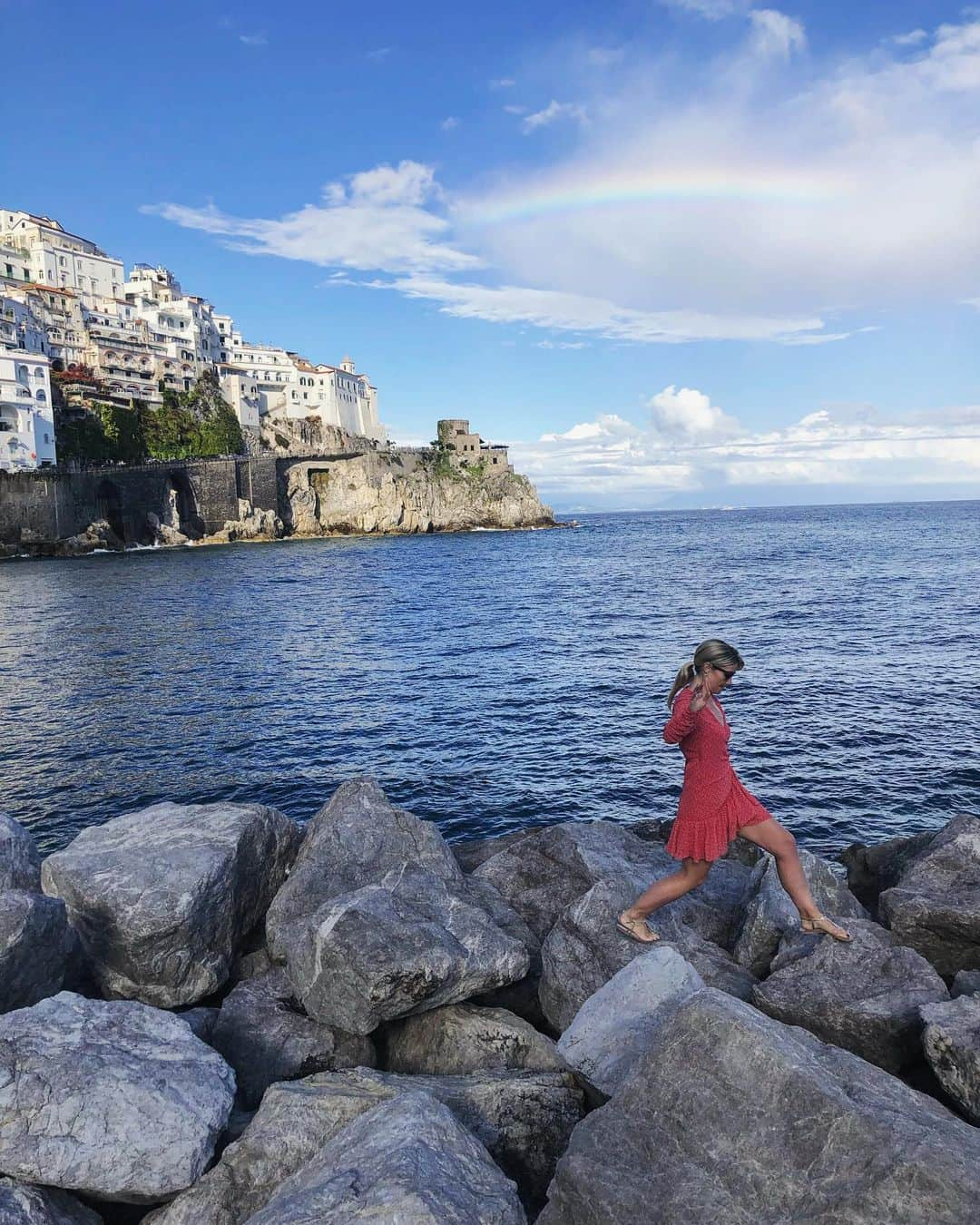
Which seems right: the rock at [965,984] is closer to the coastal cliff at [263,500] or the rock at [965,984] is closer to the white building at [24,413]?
the coastal cliff at [263,500]

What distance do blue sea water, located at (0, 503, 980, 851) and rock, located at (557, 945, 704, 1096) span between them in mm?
11135

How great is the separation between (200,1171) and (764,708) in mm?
23017

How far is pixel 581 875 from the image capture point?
9.64 metres

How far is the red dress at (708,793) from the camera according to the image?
23.3ft

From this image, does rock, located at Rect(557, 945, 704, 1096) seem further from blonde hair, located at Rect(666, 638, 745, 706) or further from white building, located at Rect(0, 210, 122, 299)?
white building, located at Rect(0, 210, 122, 299)

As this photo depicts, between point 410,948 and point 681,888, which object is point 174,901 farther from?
point 681,888

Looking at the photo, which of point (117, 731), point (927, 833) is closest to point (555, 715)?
point (117, 731)

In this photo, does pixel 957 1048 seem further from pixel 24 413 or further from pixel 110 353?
pixel 110 353

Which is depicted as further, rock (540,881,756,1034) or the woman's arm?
rock (540,881,756,1034)

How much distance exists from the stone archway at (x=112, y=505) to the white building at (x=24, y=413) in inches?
251

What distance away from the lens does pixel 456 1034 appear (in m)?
6.84

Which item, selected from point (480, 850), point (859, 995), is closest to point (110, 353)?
point (480, 850)

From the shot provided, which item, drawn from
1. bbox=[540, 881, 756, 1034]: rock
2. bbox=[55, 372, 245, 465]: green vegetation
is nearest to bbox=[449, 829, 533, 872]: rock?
bbox=[540, 881, 756, 1034]: rock

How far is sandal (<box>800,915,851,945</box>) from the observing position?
716 centimetres
